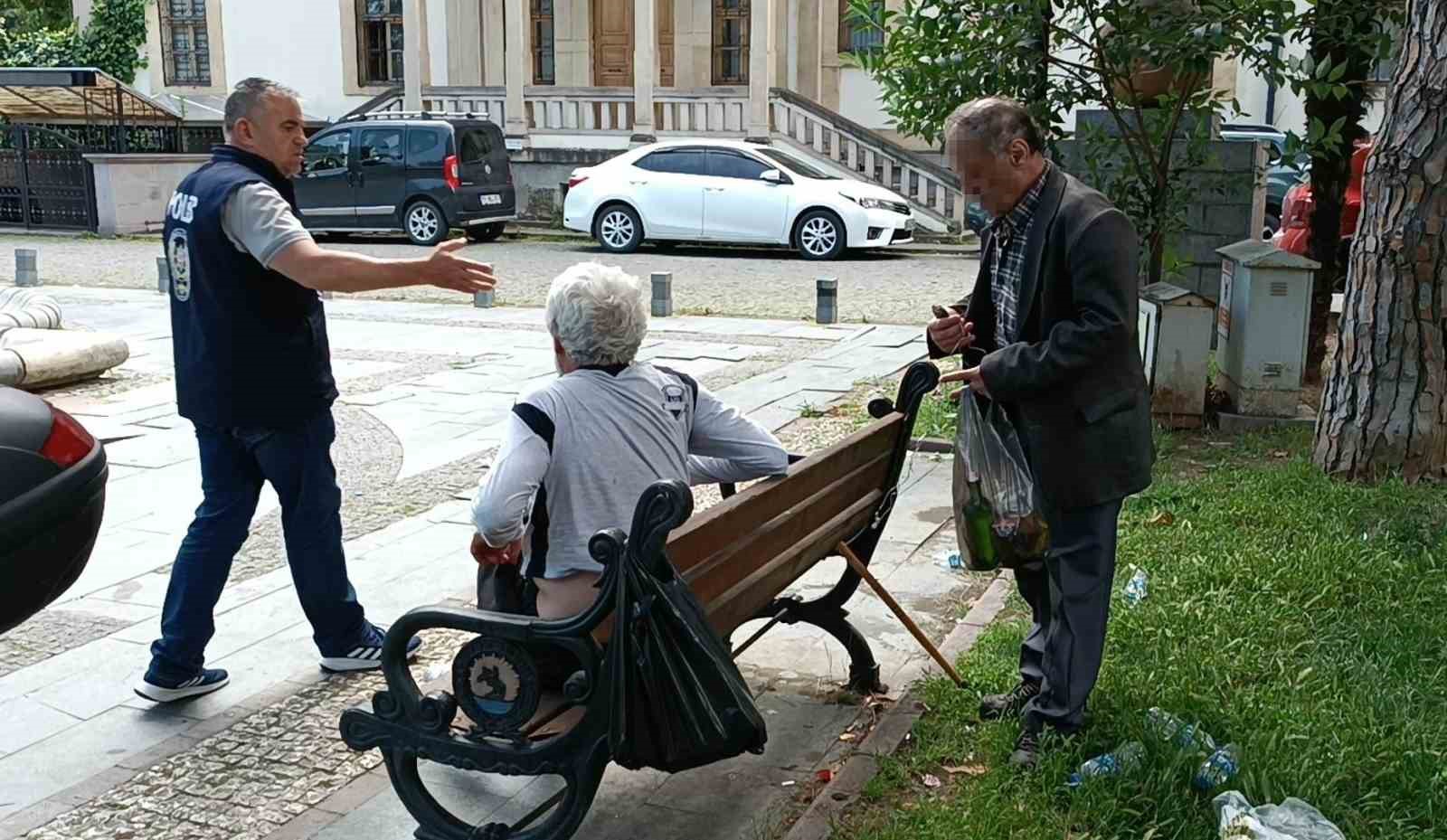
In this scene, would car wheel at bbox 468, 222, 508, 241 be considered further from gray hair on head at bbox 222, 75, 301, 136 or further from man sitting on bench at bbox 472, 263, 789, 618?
man sitting on bench at bbox 472, 263, 789, 618

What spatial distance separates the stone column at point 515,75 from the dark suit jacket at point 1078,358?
21912 millimetres

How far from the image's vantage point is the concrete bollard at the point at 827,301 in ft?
41.4

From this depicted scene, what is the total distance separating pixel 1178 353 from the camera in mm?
7973

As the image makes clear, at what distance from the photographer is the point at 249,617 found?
5305 mm

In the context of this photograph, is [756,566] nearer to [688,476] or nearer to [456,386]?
[688,476]

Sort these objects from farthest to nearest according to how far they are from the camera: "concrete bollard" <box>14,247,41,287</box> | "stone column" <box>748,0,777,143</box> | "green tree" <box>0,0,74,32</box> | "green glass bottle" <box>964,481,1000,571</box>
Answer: "green tree" <box>0,0,74,32</box>
"stone column" <box>748,0,777,143</box>
"concrete bollard" <box>14,247,41,287</box>
"green glass bottle" <box>964,481,1000,571</box>

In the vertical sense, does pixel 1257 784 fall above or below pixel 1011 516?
below

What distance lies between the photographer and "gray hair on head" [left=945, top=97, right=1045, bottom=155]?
361cm

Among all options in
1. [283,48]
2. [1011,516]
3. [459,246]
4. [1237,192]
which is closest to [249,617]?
[459,246]

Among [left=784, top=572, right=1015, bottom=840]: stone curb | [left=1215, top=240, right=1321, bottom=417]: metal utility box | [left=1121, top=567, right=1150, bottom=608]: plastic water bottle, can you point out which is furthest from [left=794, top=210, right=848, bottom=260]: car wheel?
[left=784, top=572, right=1015, bottom=840]: stone curb

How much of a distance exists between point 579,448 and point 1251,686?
2.20m

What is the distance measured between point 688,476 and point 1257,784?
1.60m

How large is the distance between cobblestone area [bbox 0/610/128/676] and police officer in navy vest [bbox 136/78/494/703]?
64cm

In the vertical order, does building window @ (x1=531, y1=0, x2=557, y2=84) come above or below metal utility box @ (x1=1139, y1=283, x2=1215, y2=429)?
above
